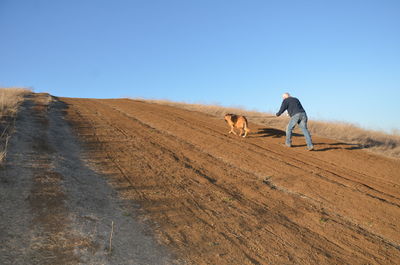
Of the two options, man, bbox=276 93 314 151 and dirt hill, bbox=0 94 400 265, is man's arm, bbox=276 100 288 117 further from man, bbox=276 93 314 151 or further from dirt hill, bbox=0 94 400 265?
dirt hill, bbox=0 94 400 265

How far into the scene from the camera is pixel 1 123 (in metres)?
9.88

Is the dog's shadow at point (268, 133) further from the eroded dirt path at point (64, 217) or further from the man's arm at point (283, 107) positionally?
the eroded dirt path at point (64, 217)

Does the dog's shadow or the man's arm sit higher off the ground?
the man's arm

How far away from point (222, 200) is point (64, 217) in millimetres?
2958

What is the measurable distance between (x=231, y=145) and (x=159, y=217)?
6.05 metres

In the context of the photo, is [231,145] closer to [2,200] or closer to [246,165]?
[246,165]

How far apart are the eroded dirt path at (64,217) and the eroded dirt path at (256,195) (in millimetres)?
383

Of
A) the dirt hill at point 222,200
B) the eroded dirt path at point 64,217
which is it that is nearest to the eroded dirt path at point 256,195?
the dirt hill at point 222,200

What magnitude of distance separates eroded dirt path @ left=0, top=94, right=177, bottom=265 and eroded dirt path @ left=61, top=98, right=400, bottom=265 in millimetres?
383

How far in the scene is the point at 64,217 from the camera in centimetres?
488

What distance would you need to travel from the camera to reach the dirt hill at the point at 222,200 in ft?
Result: 15.0

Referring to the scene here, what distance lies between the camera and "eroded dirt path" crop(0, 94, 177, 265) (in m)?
4.04

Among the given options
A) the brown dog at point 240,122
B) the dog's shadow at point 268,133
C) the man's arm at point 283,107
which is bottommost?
the dog's shadow at point 268,133

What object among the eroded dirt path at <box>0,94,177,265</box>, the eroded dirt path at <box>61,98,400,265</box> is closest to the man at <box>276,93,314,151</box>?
the eroded dirt path at <box>61,98,400,265</box>
